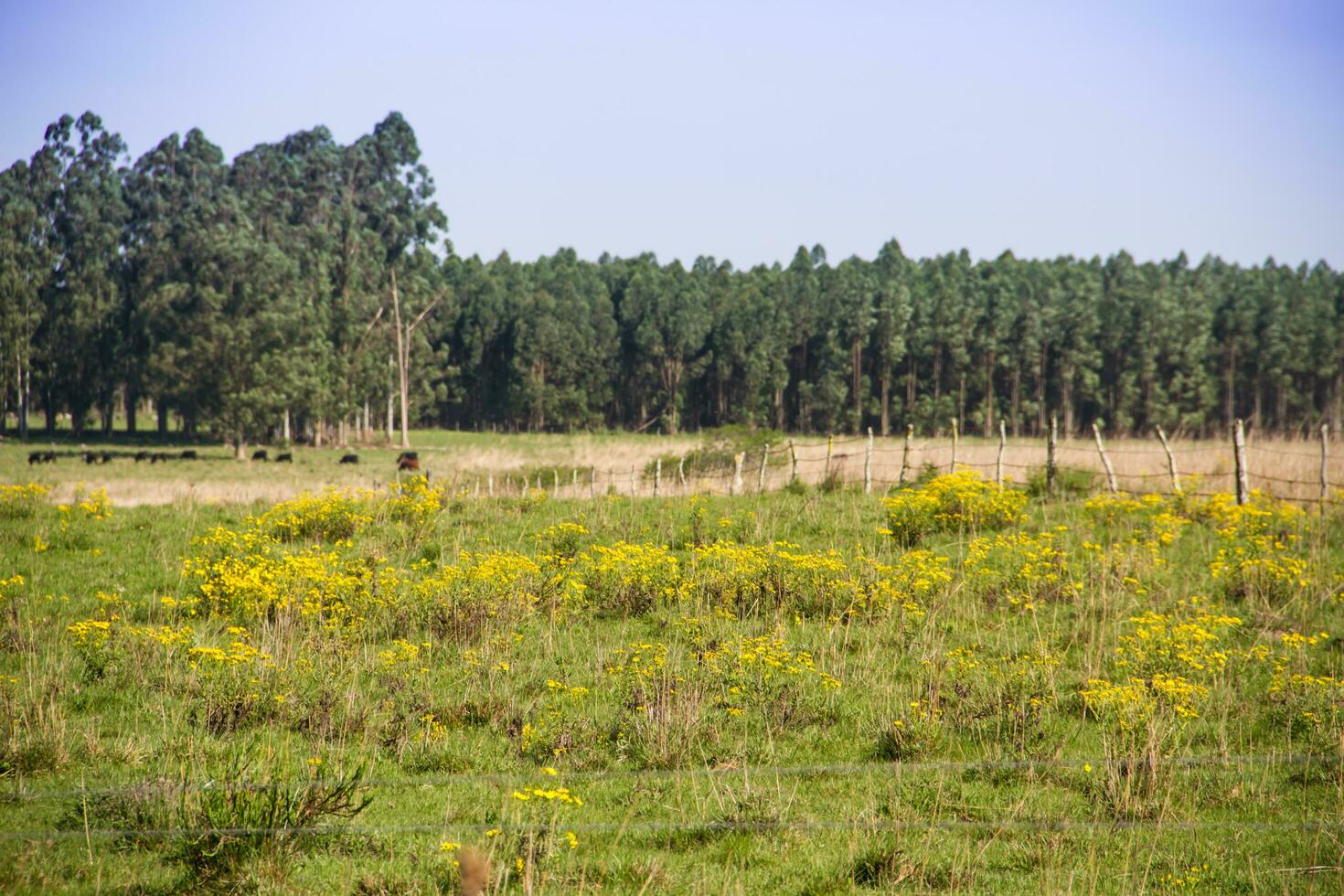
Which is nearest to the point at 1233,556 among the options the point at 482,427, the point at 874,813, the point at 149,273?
the point at 874,813

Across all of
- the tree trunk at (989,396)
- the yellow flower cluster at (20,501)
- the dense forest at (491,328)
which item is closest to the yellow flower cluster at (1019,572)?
the yellow flower cluster at (20,501)

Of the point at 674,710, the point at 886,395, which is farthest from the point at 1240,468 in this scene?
the point at 886,395

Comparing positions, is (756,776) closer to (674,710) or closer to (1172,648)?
(674,710)

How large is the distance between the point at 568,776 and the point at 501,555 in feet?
17.0

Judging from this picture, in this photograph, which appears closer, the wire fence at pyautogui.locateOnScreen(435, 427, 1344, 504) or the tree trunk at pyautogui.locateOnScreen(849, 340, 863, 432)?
the wire fence at pyautogui.locateOnScreen(435, 427, 1344, 504)

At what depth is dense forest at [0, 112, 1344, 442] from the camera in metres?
52.9

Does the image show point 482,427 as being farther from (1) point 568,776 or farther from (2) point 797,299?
(1) point 568,776

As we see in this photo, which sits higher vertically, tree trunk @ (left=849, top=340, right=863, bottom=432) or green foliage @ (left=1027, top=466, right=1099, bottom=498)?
tree trunk @ (left=849, top=340, right=863, bottom=432)

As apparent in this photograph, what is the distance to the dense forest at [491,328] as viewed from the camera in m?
52.9

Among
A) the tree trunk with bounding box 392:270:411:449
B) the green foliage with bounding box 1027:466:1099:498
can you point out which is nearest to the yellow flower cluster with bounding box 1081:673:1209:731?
the green foliage with bounding box 1027:466:1099:498

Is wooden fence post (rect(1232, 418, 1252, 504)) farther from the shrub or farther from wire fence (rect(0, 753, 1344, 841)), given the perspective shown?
wire fence (rect(0, 753, 1344, 841))

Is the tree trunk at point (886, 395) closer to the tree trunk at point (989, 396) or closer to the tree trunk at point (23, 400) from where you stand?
the tree trunk at point (989, 396)

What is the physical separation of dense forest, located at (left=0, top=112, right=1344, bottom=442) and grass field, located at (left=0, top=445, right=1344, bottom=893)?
39692 millimetres

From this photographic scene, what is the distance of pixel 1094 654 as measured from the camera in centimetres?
1070
